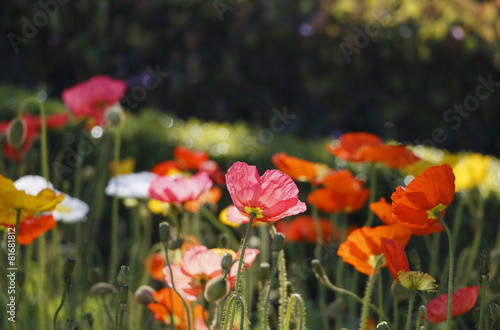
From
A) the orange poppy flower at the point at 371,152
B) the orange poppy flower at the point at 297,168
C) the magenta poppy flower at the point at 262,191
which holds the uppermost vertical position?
the orange poppy flower at the point at 371,152

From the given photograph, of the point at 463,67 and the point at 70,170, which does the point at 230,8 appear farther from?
the point at 70,170

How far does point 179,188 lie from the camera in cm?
125

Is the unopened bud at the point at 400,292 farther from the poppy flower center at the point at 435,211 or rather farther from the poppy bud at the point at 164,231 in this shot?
the poppy bud at the point at 164,231

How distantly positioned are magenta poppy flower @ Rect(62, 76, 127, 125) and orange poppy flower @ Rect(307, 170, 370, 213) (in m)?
0.70

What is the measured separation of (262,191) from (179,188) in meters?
0.37

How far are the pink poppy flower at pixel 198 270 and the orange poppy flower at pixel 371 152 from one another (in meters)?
0.52

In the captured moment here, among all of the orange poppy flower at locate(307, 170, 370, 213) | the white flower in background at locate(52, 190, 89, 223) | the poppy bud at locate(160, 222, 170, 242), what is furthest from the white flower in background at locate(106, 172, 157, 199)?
the poppy bud at locate(160, 222, 170, 242)

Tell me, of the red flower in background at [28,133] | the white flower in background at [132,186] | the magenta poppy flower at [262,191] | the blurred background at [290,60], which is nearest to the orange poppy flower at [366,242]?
the magenta poppy flower at [262,191]

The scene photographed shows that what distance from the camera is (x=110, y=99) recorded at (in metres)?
1.84

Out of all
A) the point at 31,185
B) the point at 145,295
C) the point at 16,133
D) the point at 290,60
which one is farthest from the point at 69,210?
the point at 290,60

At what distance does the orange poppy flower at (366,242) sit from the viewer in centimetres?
107

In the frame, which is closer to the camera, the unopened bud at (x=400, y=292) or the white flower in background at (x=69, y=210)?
the unopened bud at (x=400, y=292)

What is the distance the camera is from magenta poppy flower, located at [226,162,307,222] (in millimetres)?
909

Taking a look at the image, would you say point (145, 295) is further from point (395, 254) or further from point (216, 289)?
point (395, 254)
